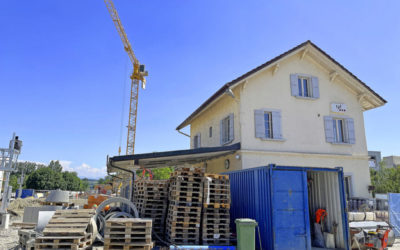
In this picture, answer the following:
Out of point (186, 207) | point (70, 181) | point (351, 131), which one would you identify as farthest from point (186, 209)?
point (70, 181)

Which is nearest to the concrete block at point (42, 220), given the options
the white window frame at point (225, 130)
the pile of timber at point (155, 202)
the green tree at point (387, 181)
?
the pile of timber at point (155, 202)

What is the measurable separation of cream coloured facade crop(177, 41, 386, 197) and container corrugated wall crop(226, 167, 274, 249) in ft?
10.6

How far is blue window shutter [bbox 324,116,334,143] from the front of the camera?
1546cm

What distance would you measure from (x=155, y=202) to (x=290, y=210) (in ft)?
15.9

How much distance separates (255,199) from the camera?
9.36m

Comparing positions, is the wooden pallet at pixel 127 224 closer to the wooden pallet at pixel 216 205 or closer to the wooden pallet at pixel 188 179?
the wooden pallet at pixel 188 179

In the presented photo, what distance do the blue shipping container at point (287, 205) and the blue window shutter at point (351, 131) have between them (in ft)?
22.1

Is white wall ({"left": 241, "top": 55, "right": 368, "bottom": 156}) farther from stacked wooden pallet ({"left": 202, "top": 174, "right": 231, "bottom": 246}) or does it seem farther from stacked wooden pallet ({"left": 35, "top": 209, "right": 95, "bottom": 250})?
stacked wooden pallet ({"left": 35, "top": 209, "right": 95, "bottom": 250})

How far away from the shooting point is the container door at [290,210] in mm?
8555

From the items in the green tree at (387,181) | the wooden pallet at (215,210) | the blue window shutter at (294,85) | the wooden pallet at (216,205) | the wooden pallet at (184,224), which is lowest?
the wooden pallet at (184,224)

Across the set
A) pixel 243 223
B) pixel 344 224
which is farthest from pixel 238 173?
pixel 344 224

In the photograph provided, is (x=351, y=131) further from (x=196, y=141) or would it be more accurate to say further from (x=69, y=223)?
(x=69, y=223)

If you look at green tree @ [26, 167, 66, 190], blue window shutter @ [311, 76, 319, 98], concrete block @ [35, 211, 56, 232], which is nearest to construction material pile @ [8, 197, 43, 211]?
concrete block @ [35, 211, 56, 232]

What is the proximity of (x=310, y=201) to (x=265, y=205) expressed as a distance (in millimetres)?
3212
